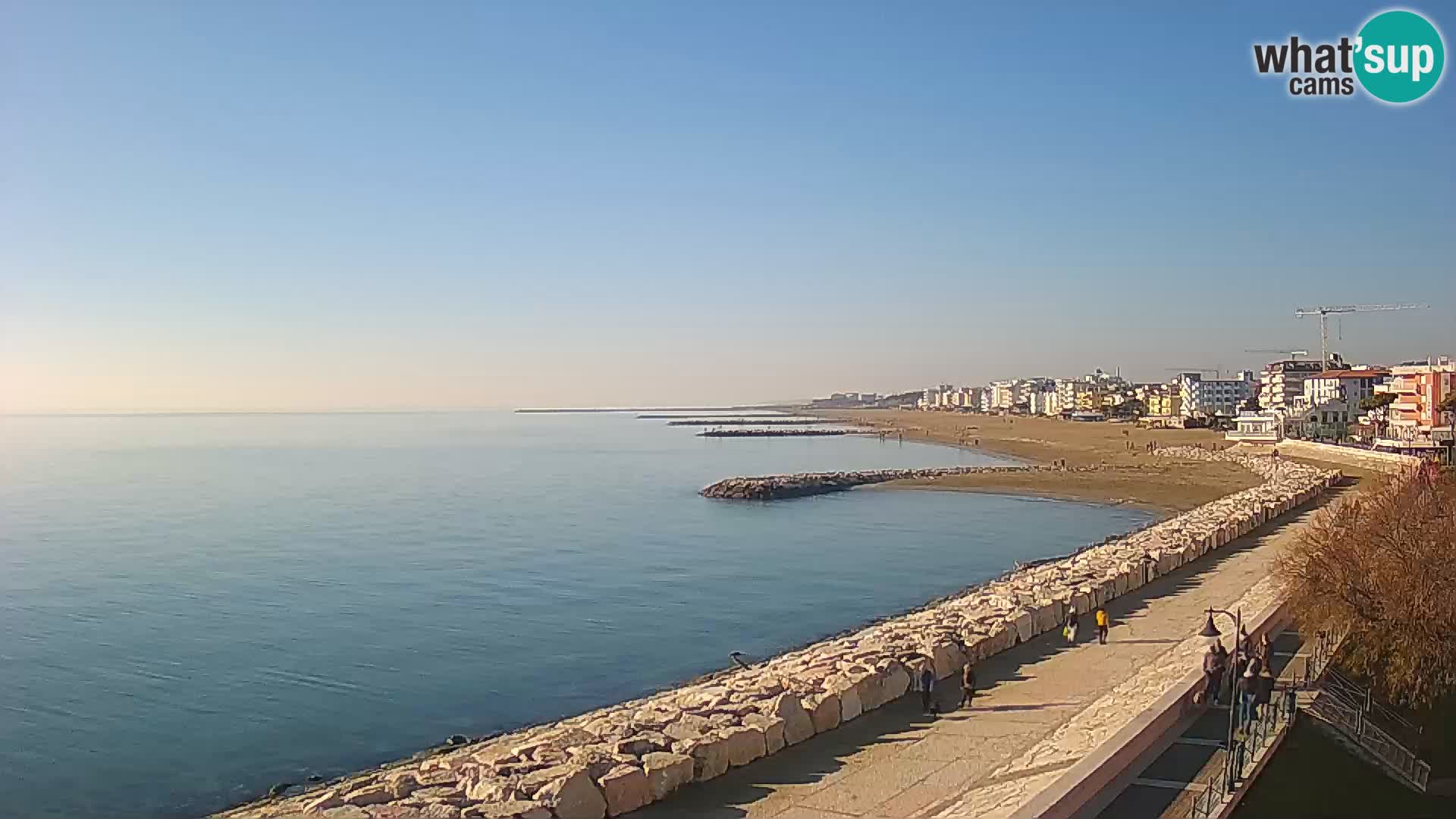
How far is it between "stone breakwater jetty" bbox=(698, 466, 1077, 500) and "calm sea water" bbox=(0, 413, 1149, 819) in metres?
2.60

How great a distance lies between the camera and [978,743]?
1295 cm

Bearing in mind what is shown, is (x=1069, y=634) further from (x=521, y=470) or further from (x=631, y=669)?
(x=521, y=470)

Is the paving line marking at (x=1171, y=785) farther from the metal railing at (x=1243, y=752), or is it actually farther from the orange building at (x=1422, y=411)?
the orange building at (x=1422, y=411)

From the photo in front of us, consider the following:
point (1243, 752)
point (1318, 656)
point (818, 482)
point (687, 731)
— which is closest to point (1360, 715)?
point (1318, 656)

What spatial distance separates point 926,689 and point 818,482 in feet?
165

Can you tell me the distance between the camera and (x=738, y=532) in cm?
4309

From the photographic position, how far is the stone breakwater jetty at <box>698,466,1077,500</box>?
5944cm

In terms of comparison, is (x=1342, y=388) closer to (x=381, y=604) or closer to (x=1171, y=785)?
(x=381, y=604)

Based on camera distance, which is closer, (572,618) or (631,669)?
(631,669)

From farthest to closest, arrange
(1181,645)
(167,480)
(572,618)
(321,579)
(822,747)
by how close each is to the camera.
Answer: (167,480) < (321,579) < (572,618) < (1181,645) < (822,747)

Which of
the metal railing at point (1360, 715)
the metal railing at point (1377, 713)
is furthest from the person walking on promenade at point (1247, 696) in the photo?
the metal railing at point (1377, 713)

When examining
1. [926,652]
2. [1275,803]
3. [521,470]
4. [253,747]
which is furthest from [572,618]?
[521,470]

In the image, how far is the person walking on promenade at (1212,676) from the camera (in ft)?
43.9

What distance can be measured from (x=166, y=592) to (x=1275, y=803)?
2878 centimetres
